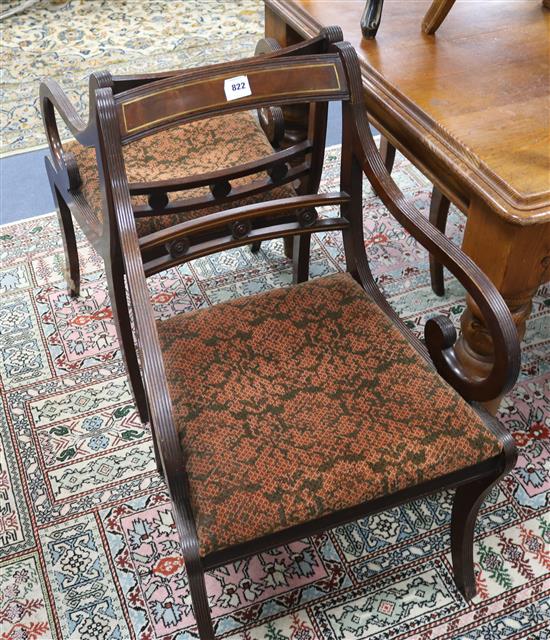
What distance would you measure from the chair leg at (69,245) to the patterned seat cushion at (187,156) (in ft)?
0.56

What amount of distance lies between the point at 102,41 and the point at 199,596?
342 centimetres

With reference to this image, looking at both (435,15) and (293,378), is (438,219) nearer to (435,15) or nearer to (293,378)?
(435,15)

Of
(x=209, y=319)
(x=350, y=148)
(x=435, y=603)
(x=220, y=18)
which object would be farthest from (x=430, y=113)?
(x=220, y=18)

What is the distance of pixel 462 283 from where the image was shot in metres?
1.30

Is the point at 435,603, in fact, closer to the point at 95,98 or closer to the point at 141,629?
the point at 141,629

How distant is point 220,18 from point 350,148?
299cm

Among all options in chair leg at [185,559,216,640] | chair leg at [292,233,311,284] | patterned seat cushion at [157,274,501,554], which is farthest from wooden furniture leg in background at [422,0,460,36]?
chair leg at [185,559,216,640]

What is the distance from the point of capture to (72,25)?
407 centimetres

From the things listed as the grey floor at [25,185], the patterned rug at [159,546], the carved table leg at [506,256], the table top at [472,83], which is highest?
the table top at [472,83]

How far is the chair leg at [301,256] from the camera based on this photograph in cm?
206

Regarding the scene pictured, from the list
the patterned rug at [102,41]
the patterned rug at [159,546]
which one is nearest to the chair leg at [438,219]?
the patterned rug at [159,546]

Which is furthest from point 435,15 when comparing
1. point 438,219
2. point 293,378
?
point 293,378

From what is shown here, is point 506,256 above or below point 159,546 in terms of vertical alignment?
above

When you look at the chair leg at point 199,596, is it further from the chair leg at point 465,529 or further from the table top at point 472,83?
the table top at point 472,83
